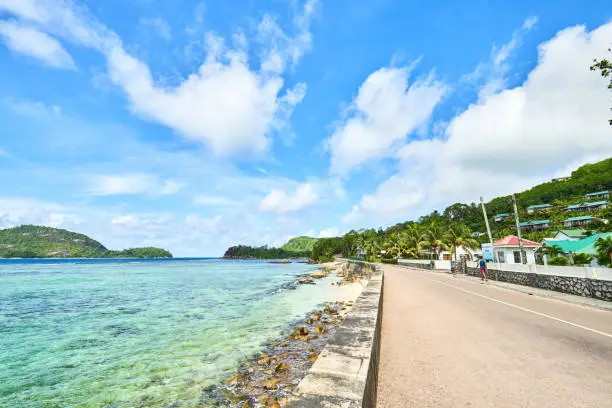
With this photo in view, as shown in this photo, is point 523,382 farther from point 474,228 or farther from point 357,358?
point 474,228

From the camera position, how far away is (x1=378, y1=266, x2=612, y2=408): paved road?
3758mm

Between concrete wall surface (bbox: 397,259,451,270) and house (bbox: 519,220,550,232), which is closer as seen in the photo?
concrete wall surface (bbox: 397,259,451,270)

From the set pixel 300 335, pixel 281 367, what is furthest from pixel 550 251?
pixel 281 367

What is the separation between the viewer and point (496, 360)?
5066 millimetres

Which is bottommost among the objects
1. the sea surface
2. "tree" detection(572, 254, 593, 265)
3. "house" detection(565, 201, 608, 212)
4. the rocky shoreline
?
the sea surface

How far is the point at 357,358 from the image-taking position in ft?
11.6

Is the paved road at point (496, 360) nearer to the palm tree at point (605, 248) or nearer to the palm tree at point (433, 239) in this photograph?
the palm tree at point (605, 248)

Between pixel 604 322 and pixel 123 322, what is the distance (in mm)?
18296

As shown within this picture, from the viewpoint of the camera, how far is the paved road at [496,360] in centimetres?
376

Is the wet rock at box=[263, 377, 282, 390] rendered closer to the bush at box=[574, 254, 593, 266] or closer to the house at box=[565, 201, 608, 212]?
the bush at box=[574, 254, 593, 266]

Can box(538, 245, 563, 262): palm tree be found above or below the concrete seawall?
above

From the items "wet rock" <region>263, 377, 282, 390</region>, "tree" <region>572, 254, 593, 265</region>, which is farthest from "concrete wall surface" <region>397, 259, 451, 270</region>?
"wet rock" <region>263, 377, 282, 390</region>

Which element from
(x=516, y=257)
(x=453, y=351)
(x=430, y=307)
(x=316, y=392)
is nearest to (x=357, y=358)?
(x=316, y=392)

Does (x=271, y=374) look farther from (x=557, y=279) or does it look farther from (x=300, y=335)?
(x=557, y=279)
